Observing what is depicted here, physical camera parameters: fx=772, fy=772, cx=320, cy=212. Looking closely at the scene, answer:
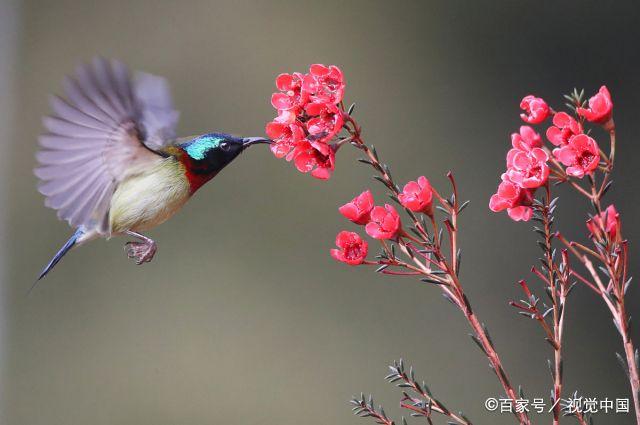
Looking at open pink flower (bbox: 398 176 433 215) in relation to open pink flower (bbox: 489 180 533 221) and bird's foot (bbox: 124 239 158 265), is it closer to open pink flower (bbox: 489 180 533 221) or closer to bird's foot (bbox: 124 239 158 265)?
open pink flower (bbox: 489 180 533 221)

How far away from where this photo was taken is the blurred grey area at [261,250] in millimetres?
2668

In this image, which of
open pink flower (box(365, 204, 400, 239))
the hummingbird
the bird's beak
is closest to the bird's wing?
the hummingbird

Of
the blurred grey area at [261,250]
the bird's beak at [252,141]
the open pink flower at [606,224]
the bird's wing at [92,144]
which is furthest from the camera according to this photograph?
the blurred grey area at [261,250]

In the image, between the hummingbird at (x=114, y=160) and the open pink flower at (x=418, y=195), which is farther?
the hummingbird at (x=114, y=160)

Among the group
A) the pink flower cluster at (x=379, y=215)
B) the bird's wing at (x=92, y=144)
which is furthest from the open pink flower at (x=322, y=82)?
the bird's wing at (x=92, y=144)

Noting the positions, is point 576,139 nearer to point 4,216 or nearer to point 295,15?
point 295,15

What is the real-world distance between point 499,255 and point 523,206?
1.91 metres

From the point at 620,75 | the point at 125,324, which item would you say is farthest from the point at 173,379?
the point at 620,75

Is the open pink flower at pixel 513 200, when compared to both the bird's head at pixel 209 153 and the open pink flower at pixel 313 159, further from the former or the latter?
the bird's head at pixel 209 153

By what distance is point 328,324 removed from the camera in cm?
277

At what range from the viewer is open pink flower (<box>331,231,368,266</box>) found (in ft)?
2.87

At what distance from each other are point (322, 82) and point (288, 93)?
46 mm

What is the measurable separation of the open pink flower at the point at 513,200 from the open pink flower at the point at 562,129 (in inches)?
3.0

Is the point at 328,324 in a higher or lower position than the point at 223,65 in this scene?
lower
